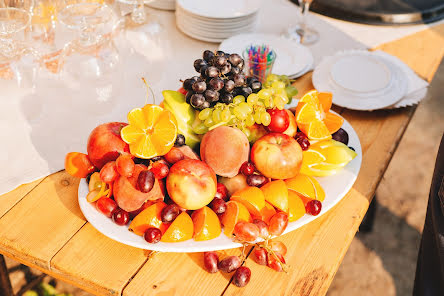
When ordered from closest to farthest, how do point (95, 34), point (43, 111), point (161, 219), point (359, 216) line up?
1. point (161, 219)
2. point (359, 216)
3. point (43, 111)
4. point (95, 34)

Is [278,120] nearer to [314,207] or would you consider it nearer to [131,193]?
[314,207]

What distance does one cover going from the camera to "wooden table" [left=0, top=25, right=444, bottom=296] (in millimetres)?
806

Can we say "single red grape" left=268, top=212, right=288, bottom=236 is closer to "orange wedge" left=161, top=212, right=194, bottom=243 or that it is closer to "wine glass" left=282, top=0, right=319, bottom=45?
"orange wedge" left=161, top=212, right=194, bottom=243

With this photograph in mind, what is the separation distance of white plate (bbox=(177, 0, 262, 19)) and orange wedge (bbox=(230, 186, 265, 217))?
766 millimetres

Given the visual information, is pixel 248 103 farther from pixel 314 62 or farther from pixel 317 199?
pixel 314 62

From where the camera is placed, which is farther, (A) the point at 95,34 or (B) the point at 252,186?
(A) the point at 95,34

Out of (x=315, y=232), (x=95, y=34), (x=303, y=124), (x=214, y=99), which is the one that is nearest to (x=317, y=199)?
(x=315, y=232)

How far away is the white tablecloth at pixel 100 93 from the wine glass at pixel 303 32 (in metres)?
0.03

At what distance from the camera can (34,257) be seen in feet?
2.76

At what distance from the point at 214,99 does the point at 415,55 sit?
89 cm

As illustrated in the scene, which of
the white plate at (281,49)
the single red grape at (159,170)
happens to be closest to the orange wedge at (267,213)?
the single red grape at (159,170)

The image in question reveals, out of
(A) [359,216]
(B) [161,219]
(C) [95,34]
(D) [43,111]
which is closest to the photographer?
(B) [161,219]

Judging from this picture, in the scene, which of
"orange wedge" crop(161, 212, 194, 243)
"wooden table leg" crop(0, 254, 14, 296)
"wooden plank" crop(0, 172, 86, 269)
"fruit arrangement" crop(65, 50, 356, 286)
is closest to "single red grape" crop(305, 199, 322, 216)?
"fruit arrangement" crop(65, 50, 356, 286)

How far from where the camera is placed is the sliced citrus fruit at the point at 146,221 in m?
0.81
